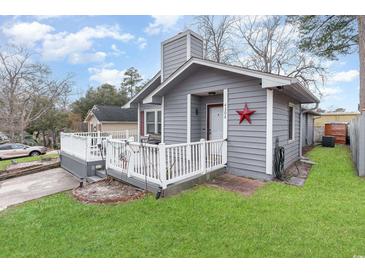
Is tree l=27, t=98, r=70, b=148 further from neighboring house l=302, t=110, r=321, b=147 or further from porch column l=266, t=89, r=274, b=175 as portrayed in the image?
porch column l=266, t=89, r=274, b=175

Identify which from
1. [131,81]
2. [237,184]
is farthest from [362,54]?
[131,81]

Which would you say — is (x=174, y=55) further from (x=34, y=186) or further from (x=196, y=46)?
(x=34, y=186)

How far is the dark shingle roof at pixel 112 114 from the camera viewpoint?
67.8 ft

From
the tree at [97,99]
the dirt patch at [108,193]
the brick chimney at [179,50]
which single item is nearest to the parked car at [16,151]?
the brick chimney at [179,50]

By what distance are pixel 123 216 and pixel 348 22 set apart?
40.1ft

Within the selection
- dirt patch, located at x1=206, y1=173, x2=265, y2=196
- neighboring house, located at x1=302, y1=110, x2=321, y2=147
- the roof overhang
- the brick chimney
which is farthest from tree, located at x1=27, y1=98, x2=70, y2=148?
neighboring house, located at x1=302, y1=110, x2=321, y2=147

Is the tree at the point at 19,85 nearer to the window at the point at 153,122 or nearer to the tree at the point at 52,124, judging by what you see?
the tree at the point at 52,124

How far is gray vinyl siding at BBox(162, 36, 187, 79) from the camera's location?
27.8 feet

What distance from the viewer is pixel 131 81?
36.1 m

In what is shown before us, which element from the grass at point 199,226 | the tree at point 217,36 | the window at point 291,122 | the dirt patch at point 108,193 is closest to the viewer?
the grass at point 199,226

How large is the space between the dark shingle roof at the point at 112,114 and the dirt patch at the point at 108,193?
15.8m
